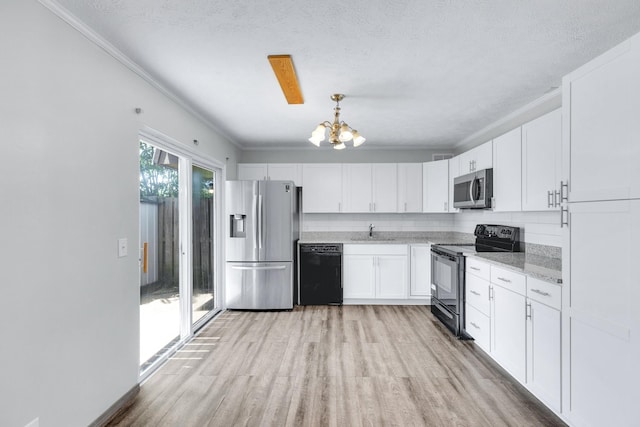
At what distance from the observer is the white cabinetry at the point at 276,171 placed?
199 inches

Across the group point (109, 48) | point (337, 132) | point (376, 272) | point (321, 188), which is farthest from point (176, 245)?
point (376, 272)

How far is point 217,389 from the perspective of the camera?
2455 millimetres

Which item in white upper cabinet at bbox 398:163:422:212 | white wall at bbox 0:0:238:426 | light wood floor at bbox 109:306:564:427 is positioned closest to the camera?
white wall at bbox 0:0:238:426

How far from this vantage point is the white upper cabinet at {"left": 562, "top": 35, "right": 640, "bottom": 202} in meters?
1.49

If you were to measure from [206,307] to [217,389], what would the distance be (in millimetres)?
1869

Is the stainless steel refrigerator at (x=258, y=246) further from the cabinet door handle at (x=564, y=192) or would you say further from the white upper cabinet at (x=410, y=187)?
the cabinet door handle at (x=564, y=192)

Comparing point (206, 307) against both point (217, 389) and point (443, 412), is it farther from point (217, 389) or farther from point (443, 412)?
point (443, 412)

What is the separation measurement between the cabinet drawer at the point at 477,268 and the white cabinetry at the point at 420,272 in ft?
4.28

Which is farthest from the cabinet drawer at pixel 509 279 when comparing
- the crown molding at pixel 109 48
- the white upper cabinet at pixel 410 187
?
the crown molding at pixel 109 48

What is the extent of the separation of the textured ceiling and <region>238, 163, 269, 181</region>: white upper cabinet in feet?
5.52

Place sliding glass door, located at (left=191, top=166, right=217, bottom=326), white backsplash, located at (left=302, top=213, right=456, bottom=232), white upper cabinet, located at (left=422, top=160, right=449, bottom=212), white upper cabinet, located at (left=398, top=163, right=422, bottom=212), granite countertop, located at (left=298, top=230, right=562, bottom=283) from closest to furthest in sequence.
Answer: granite countertop, located at (left=298, top=230, right=562, bottom=283) → sliding glass door, located at (left=191, top=166, right=217, bottom=326) → white upper cabinet, located at (left=422, top=160, right=449, bottom=212) → white upper cabinet, located at (left=398, top=163, right=422, bottom=212) → white backsplash, located at (left=302, top=213, right=456, bottom=232)

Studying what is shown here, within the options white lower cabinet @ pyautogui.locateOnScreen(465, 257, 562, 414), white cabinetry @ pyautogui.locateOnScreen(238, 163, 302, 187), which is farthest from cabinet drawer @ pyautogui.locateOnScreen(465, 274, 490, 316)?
white cabinetry @ pyautogui.locateOnScreen(238, 163, 302, 187)

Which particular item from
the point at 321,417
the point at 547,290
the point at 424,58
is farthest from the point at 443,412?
the point at 424,58

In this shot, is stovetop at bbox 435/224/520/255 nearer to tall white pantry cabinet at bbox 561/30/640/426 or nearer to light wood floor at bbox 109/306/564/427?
light wood floor at bbox 109/306/564/427
